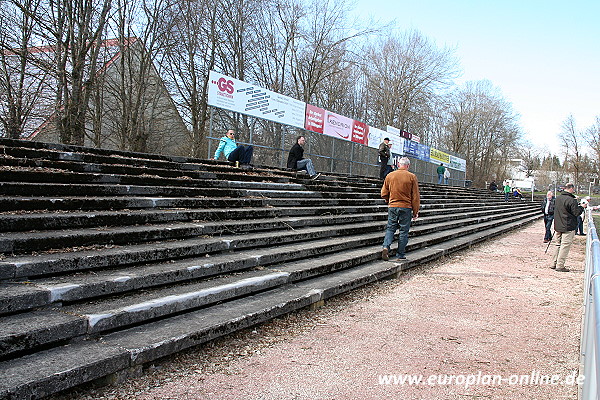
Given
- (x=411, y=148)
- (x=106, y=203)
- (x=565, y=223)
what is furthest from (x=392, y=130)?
(x=106, y=203)

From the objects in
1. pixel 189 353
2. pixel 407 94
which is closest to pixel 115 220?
pixel 189 353

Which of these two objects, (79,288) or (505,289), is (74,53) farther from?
(505,289)

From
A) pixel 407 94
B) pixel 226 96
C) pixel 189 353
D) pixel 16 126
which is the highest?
pixel 407 94

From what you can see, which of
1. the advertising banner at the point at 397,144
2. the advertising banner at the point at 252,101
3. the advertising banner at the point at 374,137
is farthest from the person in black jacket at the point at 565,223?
the advertising banner at the point at 397,144

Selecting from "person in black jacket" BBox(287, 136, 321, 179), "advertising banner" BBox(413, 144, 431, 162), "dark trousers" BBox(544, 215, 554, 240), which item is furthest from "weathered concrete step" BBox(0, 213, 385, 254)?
"advertising banner" BBox(413, 144, 431, 162)

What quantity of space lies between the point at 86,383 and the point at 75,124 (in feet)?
48.5

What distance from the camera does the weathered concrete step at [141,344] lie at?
2.62 meters

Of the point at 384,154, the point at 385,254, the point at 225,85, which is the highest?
the point at 225,85

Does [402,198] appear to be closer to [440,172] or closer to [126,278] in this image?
[126,278]

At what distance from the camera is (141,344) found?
130 inches

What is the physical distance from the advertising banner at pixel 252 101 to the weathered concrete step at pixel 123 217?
5417 mm

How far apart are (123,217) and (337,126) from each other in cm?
1428

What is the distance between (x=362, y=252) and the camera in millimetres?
7898

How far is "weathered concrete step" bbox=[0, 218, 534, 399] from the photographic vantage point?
103 inches
